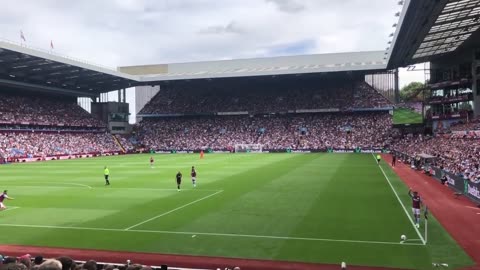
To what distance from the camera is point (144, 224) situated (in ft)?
64.6

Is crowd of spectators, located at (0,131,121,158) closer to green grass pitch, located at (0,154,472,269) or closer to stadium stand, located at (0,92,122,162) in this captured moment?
stadium stand, located at (0,92,122,162)

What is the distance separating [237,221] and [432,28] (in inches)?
1319

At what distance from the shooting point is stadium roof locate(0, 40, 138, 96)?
59969 mm

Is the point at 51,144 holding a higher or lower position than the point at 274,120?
lower

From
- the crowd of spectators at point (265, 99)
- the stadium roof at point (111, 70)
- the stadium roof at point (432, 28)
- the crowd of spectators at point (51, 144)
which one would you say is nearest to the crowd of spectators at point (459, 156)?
the stadium roof at point (432, 28)

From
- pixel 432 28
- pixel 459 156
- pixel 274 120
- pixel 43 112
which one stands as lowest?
pixel 459 156

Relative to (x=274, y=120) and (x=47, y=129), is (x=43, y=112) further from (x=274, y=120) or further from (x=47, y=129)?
(x=274, y=120)

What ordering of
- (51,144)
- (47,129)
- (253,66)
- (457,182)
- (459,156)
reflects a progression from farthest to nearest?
1. (253,66)
2. (47,129)
3. (51,144)
4. (459,156)
5. (457,182)

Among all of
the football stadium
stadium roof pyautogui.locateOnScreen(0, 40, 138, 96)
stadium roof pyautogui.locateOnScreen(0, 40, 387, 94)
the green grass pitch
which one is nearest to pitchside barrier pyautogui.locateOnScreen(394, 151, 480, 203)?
the football stadium

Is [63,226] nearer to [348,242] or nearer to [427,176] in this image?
[348,242]

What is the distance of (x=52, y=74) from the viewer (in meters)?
75.1

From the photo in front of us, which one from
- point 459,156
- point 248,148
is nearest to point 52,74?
point 248,148

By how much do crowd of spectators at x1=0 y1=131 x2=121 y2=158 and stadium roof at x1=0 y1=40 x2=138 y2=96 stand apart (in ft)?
30.7

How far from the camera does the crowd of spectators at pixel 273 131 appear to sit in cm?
8362
